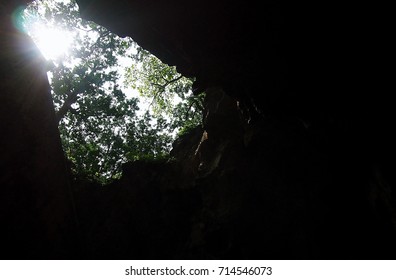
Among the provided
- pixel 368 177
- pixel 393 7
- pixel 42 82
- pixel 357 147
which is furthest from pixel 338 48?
pixel 42 82

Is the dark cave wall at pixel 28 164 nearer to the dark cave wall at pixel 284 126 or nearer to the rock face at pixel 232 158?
the rock face at pixel 232 158

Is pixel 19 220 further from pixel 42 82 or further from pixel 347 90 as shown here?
pixel 347 90

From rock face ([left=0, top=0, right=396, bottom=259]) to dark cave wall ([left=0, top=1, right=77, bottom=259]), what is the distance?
0.01m

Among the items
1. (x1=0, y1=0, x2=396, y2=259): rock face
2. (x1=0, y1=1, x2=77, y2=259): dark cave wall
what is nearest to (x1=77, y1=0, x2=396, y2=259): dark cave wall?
(x1=0, y1=0, x2=396, y2=259): rock face

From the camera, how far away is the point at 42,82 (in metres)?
2.98

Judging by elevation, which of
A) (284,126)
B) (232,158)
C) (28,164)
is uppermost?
(284,126)

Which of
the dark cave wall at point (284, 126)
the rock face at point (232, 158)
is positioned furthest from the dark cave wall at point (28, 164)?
the dark cave wall at point (284, 126)

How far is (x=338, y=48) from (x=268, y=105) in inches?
120

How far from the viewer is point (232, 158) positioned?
10.8 meters

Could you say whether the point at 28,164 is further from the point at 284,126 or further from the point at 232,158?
the point at 232,158

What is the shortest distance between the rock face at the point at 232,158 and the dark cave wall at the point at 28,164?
0.04ft

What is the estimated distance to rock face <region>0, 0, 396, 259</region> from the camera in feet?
8.71

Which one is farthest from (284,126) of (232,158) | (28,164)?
(28,164)

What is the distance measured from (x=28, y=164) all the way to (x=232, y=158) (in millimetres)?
8808
